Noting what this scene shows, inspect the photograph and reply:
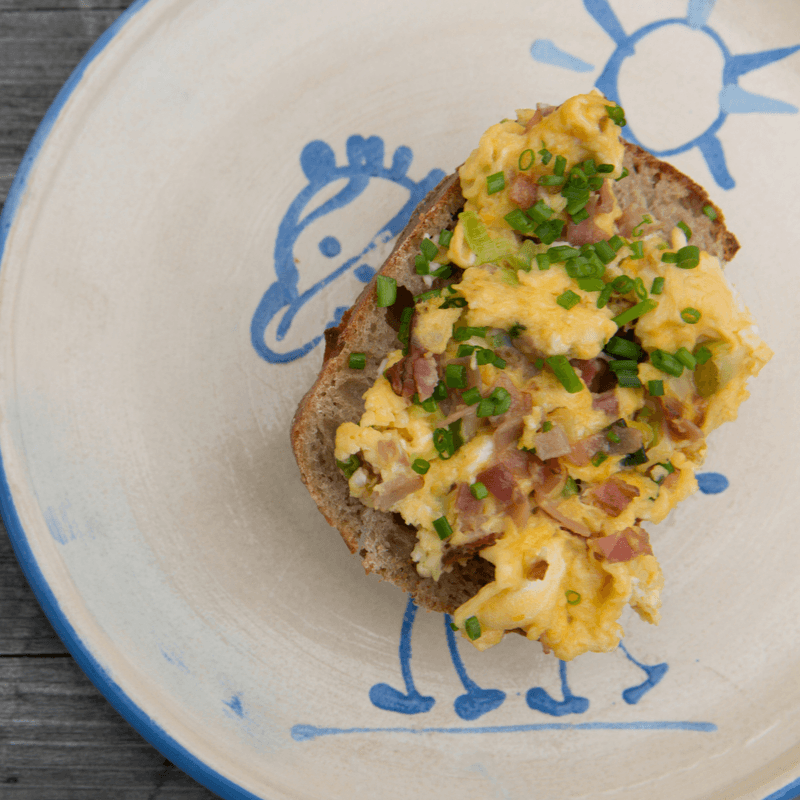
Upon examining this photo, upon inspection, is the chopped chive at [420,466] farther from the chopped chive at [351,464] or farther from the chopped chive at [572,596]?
the chopped chive at [572,596]

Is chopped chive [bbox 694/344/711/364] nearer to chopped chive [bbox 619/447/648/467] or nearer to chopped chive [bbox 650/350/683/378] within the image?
chopped chive [bbox 650/350/683/378]

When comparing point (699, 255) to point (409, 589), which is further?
point (409, 589)

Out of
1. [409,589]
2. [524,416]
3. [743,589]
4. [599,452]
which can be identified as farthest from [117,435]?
[743,589]

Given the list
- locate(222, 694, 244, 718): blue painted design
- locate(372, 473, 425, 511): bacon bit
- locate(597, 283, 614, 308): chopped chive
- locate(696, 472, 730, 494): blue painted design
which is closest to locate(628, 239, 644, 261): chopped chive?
locate(597, 283, 614, 308): chopped chive

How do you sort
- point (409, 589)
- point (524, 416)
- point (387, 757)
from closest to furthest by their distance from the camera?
point (524, 416), point (409, 589), point (387, 757)

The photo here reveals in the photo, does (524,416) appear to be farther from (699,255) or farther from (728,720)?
(728,720)

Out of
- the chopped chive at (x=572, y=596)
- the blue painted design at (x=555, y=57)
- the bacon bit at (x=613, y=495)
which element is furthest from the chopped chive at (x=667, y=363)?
the blue painted design at (x=555, y=57)

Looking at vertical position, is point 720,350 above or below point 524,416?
above
